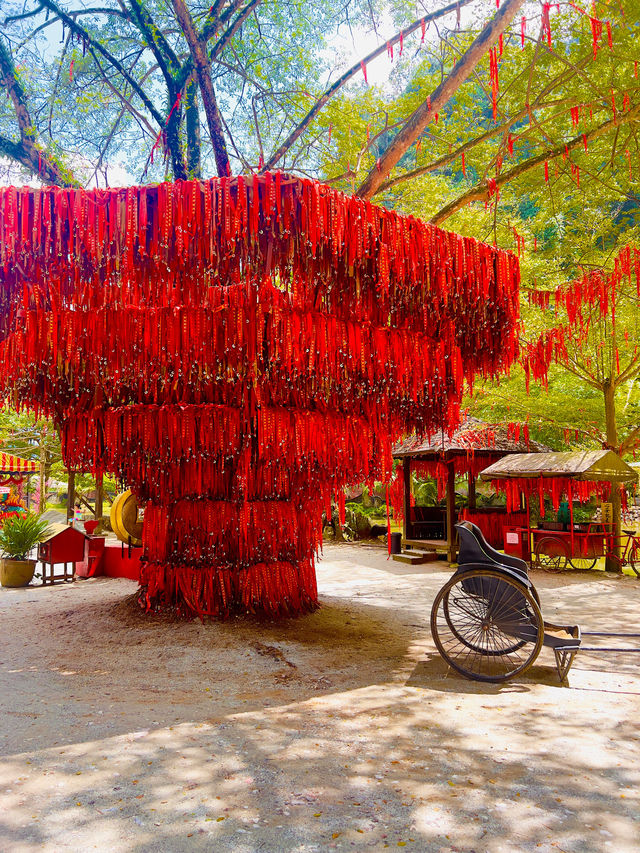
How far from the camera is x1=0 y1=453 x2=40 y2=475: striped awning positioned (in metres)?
22.0

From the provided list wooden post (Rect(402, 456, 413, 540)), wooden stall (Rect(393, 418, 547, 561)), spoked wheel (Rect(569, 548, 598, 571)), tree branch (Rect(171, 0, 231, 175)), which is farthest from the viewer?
wooden post (Rect(402, 456, 413, 540))

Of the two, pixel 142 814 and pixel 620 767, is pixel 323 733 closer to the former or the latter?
pixel 142 814

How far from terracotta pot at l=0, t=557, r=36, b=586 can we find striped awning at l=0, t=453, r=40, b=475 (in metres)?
12.1

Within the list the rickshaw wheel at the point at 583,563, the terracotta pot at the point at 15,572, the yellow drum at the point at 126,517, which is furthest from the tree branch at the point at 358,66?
the rickshaw wheel at the point at 583,563

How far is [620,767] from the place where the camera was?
3.16 m

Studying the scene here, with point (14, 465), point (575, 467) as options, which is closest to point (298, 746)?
point (575, 467)

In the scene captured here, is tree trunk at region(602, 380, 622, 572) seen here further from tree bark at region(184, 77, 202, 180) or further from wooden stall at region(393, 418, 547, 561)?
tree bark at region(184, 77, 202, 180)

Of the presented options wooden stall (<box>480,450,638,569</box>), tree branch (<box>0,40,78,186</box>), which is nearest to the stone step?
wooden stall (<box>480,450,638,569</box>)

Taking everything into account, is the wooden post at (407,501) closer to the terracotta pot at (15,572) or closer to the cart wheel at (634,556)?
the cart wheel at (634,556)

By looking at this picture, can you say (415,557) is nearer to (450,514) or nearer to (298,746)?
(450,514)

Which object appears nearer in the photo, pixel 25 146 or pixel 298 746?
pixel 298 746

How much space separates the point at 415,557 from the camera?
15.3m

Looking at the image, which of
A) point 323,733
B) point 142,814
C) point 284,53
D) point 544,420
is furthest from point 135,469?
point 544,420

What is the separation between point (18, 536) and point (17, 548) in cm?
27
